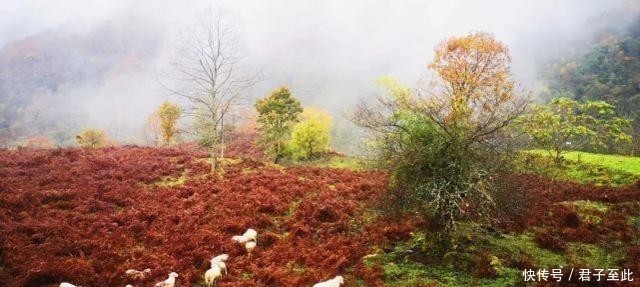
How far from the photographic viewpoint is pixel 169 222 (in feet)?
46.5

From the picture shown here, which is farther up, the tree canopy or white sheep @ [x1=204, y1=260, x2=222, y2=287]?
the tree canopy

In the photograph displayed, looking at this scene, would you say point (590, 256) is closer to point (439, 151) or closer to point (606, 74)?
point (439, 151)

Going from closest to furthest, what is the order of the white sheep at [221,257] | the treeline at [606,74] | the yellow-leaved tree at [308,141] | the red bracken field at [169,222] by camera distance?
the red bracken field at [169,222] < the white sheep at [221,257] < the yellow-leaved tree at [308,141] < the treeline at [606,74]

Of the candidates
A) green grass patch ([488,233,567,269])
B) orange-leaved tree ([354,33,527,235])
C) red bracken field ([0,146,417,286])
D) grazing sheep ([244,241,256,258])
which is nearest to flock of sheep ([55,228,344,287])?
red bracken field ([0,146,417,286])

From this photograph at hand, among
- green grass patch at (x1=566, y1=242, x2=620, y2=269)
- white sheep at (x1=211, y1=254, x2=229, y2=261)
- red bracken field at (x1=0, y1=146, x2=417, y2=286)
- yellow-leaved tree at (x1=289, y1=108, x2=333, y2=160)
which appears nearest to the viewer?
red bracken field at (x1=0, y1=146, x2=417, y2=286)

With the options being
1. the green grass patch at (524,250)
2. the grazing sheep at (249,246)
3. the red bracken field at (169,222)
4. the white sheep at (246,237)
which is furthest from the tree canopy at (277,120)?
the green grass patch at (524,250)

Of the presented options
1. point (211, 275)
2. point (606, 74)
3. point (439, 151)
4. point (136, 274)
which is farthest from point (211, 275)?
point (606, 74)

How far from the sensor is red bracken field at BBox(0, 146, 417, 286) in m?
10.7

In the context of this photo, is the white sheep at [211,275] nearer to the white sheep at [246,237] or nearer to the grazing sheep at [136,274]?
the grazing sheep at [136,274]

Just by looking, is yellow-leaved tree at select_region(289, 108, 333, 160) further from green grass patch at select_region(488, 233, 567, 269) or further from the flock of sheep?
the flock of sheep

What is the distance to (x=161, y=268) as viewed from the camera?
1073 cm

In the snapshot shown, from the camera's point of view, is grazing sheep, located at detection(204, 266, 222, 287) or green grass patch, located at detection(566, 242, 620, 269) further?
green grass patch, located at detection(566, 242, 620, 269)

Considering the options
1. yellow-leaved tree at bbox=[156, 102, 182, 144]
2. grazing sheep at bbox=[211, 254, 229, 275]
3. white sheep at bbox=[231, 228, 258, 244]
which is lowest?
grazing sheep at bbox=[211, 254, 229, 275]

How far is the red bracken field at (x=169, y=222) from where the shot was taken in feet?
35.2
